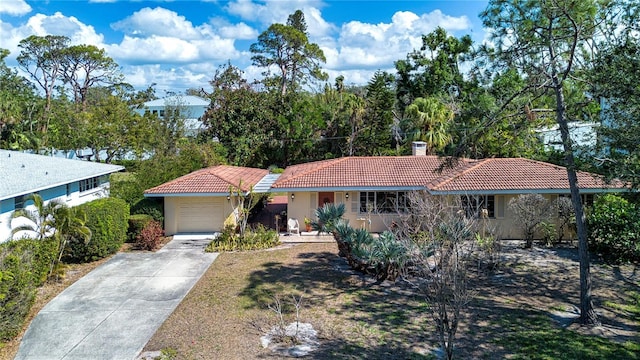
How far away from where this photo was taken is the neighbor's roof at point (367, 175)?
74.1 ft

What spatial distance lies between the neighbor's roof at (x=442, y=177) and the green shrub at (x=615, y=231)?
55.4 inches

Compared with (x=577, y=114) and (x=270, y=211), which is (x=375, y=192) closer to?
(x=270, y=211)

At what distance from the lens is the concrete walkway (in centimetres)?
1121

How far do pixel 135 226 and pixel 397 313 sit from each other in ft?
46.4

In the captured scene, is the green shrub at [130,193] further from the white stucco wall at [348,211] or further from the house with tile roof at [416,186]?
the white stucco wall at [348,211]

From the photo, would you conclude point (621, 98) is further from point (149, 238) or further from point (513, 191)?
point (149, 238)

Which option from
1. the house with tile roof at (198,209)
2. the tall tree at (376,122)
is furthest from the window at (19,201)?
the tall tree at (376,122)

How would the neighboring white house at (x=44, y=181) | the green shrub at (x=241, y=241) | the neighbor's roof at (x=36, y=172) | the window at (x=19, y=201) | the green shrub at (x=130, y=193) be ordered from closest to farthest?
the neighboring white house at (x=44, y=181)
the neighbor's roof at (x=36, y=172)
the window at (x=19, y=201)
the green shrub at (x=241, y=241)
the green shrub at (x=130, y=193)

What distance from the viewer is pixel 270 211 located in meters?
29.9

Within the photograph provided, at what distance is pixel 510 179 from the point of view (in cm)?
2184

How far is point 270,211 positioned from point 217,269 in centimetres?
1226

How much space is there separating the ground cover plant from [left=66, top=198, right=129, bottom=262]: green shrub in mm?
4803

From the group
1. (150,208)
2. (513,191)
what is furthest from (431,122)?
(150,208)

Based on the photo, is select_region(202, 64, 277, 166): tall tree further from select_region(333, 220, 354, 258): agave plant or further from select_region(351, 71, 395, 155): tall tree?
select_region(333, 220, 354, 258): agave plant
